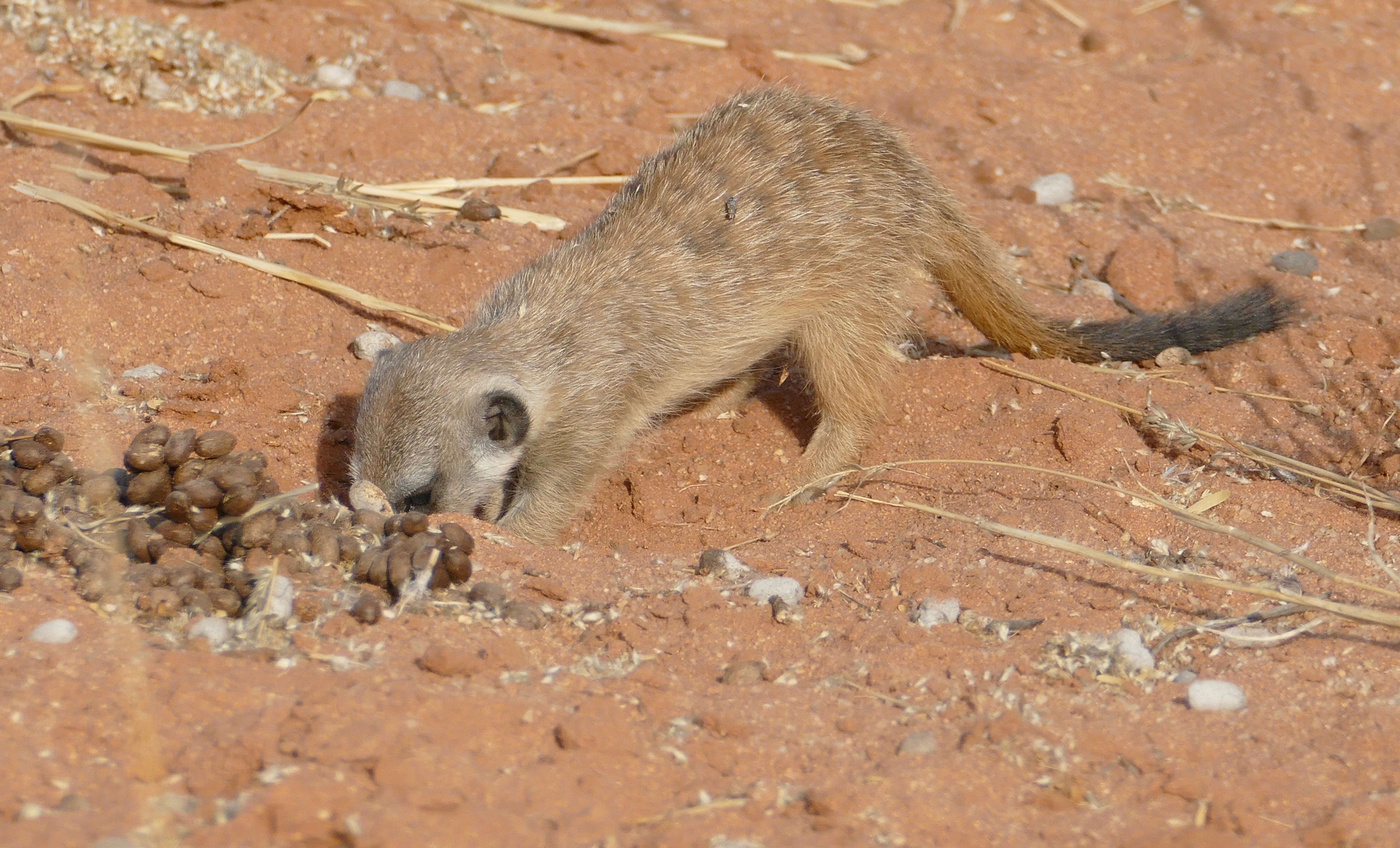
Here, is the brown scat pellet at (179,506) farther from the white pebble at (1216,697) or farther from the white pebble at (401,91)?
the white pebble at (401,91)

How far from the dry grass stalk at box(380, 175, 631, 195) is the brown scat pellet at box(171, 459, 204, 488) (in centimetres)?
231

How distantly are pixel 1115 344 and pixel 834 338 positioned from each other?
112 centimetres

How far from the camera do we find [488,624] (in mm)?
3102

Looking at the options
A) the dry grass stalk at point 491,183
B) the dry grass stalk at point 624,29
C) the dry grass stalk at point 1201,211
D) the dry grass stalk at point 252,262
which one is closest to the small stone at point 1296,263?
the dry grass stalk at point 1201,211

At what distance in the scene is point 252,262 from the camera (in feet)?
16.1

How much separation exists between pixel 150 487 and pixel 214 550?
291 mm

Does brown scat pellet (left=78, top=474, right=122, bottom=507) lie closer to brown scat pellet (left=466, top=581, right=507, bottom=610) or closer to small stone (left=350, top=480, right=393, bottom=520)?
small stone (left=350, top=480, right=393, bottom=520)

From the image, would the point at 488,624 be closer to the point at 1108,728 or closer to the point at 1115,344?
the point at 1108,728

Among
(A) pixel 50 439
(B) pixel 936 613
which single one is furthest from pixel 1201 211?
(A) pixel 50 439

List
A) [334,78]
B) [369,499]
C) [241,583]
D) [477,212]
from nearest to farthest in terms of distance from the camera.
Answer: [241,583] < [369,499] < [477,212] < [334,78]

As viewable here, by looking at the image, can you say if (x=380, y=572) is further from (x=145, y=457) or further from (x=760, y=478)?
(x=760, y=478)

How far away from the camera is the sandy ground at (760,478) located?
2.41 metres

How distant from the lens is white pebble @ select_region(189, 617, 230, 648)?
2869mm

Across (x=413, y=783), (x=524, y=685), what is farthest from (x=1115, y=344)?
(x=413, y=783)
